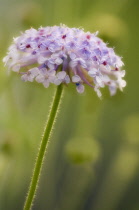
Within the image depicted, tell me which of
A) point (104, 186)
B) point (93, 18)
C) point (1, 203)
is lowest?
point (1, 203)

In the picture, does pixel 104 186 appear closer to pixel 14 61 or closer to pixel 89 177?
pixel 89 177

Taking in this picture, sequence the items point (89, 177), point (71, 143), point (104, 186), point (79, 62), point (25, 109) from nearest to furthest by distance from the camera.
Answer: point (79, 62)
point (71, 143)
point (89, 177)
point (25, 109)
point (104, 186)

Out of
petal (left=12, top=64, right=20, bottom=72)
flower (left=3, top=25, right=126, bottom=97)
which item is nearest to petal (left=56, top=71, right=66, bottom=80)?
flower (left=3, top=25, right=126, bottom=97)

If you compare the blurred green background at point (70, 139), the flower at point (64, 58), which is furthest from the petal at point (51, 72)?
the blurred green background at point (70, 139)

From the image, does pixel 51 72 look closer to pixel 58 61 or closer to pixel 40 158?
pixel 58 61

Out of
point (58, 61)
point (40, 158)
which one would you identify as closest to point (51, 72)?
point (58, 61)

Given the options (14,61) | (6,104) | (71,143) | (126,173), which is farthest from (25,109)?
(14,61)

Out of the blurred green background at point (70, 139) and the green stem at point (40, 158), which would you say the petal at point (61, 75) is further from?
the blurred green background at point (70, 139)
